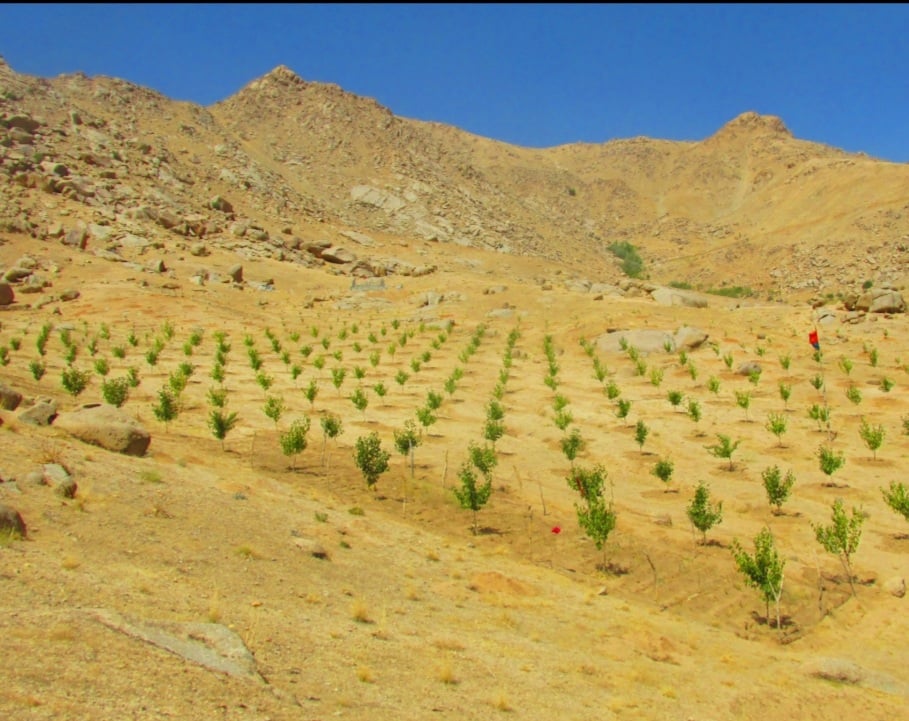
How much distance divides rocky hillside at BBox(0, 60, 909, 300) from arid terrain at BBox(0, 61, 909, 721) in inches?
24.5

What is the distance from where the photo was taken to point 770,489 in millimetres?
25406

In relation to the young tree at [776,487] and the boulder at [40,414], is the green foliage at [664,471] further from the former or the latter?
the boulder at [40,414]

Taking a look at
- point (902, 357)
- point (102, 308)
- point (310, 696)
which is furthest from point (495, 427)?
point (102, 308)

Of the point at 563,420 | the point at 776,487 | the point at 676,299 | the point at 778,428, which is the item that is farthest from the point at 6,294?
the point at 676,299

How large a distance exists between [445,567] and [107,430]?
431 inches

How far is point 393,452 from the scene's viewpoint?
3134cm

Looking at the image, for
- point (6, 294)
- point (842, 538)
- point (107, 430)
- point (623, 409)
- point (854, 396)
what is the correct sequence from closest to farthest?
point (842, 538), point (107, 430), point (623, 409), point (854, 396), point (6, 294)

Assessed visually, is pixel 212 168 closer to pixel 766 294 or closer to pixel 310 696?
pixel 766 294

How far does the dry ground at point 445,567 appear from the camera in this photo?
36.3 feet

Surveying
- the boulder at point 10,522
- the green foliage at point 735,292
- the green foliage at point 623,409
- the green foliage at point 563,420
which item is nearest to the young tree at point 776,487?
the green foliage at point 563,420

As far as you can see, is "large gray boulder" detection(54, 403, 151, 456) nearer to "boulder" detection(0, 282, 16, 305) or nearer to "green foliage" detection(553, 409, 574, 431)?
"green foliage" detection(553, 409, 574, 431)

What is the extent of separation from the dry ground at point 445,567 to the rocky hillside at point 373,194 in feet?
113

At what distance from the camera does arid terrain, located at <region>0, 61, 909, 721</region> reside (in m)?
12.4

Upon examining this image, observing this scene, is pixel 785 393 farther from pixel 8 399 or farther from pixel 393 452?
pixel 8 399
